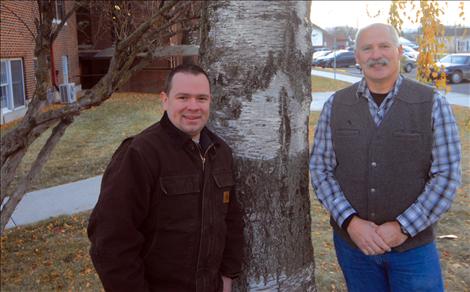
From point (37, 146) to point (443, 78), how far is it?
920cm

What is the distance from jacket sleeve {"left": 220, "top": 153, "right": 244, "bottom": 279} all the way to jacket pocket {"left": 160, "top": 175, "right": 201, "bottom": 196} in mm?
263

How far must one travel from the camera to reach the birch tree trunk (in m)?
2.30

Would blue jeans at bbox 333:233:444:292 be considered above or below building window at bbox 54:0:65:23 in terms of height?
below

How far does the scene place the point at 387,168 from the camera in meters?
2.48

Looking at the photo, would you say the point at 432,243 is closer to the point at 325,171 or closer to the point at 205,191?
the point at 325,171

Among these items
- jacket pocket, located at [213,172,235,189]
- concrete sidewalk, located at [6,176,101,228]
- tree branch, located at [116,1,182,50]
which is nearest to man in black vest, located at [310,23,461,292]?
jacket pocket, located at [213,172,235,189]

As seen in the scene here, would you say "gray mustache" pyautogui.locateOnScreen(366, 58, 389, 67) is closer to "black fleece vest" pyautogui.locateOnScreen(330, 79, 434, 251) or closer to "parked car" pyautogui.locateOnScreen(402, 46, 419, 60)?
"black fleece vest" pyautogui.locateOnScreen(330, 79, 434, 251)

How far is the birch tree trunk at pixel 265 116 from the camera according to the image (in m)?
2.30

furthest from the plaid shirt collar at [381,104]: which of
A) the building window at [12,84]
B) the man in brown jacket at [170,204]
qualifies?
the building window at [12,84]

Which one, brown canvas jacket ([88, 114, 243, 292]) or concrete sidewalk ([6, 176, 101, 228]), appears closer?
brown canvas jacket ([88, 114, 243, 292])

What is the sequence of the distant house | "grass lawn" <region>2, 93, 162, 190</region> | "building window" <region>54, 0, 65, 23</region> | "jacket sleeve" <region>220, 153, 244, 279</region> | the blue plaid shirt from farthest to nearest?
"grass lawn" <region>2, 93, 162, 190</region> → the distant house → "building window" <region>54, 0, 65, 23</region> → the blue plaid shirt → "jacket sleeve" <region>220, 153, 244, 279</region>

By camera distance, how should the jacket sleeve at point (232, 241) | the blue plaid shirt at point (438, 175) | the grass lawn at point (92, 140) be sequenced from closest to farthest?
the jacket sleeve at point (232, 241)
the blue plaid shirt at point (438, 175)
the grass lawn at point (92, 140)

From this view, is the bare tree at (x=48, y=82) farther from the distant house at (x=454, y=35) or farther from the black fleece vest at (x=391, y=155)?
the distant house at (x=454, y=35)

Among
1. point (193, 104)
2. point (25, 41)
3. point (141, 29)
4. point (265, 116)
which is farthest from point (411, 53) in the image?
point (193, 104)
